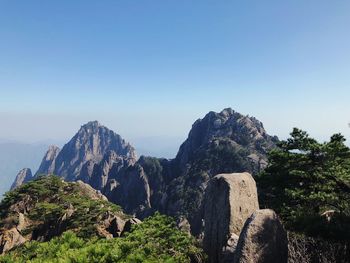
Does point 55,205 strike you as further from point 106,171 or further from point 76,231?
point 106,171

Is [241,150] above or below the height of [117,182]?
above

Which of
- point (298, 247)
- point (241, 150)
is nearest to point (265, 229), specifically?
point (298, 247)

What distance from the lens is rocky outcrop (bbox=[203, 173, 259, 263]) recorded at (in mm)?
16297

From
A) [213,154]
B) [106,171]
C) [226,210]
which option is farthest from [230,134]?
[226,210]

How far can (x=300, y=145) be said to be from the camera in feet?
96.4

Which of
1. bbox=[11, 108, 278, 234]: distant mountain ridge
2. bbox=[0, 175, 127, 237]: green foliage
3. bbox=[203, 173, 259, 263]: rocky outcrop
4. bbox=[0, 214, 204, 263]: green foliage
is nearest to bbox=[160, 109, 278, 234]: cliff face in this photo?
bbox=[11, 108, 278, 234]: distant mountain ridge

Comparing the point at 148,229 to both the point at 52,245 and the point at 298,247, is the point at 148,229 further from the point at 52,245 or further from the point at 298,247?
the point at 298,247

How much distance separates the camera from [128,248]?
13773mm

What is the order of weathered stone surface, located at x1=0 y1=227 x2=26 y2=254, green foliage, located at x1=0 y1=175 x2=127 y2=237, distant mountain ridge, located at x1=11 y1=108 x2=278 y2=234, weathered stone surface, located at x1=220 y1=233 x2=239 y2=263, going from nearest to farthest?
weathered stone surface, located at x1=220 y1=233 x2=239 y2=263
weathered stone surface, located at x1=0 y1=227 x2=26 y2=254
green foliage, located at x1=0 y1=175 x2=127 y2=237
distant mountain ridge, located at x1=11 y1=108 x2=278 y2=234

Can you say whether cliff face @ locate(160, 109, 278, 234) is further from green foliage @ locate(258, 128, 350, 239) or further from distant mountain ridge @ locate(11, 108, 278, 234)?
green foliage @ locate(258, 128, 350, 239)

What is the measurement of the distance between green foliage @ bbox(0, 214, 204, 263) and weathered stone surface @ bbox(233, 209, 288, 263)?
273cm

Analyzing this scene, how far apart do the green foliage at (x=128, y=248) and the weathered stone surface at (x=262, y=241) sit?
8.96ft

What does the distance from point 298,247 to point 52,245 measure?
984 centimetres

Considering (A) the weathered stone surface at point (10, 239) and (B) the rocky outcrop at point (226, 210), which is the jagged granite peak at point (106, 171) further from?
(B) the rocky outcrop at point (226, 210)
